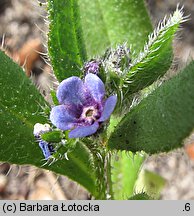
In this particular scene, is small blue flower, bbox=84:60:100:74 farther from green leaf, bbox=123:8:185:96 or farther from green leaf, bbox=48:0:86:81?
green leaf, bbox=48:0:86:81

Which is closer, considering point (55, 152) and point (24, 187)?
point (55, 152)

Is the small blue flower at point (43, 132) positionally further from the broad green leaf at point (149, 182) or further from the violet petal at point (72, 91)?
the broad green leaf at point (149, 182)

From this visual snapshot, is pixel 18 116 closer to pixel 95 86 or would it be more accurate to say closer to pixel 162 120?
pixel 95 86

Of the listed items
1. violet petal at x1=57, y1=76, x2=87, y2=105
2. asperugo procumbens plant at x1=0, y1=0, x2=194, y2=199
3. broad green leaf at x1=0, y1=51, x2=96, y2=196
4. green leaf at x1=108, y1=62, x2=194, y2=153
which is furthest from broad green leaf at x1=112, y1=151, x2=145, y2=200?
violet petal at x1=57, y1=76, x2=87, y2=105

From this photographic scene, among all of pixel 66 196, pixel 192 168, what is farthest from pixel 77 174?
pixel 192 168

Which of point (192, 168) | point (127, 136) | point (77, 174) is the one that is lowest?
point (192, 168)

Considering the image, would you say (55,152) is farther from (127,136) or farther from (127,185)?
(127,185)

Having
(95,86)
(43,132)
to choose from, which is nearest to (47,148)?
(43,132)
